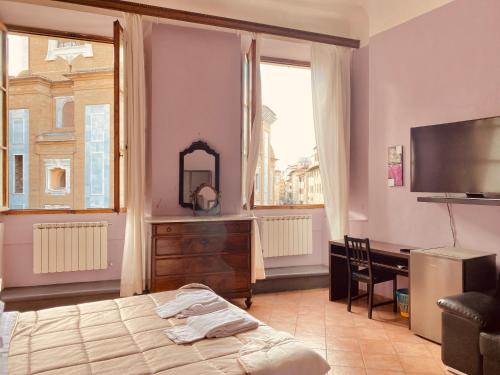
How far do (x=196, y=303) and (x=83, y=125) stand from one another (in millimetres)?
3642

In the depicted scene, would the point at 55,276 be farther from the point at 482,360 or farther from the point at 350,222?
the point at 482,360

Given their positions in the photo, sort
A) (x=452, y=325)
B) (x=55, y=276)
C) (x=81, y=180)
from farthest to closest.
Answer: (x=81, y=180), (x=55, y=276), (x=452, y=325)

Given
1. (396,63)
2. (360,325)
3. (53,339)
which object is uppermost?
(396,63)

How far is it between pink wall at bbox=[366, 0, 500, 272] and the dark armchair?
0.88 m

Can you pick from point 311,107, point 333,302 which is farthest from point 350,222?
point 311,107

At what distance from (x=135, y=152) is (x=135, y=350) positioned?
2.73 metres

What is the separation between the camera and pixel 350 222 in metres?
5.26

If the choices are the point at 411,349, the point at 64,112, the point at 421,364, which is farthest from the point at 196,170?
the point at 421,364

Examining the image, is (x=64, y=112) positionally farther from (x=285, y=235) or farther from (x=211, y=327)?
(x=211, y=327)

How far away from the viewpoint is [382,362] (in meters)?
3.04

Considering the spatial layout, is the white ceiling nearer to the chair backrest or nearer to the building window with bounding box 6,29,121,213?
the building window with bounding box 6,29,121,213

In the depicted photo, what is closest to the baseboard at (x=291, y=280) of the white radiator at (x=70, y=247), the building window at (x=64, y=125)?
the white radiator at (x=70, y=247)

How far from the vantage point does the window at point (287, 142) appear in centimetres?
550

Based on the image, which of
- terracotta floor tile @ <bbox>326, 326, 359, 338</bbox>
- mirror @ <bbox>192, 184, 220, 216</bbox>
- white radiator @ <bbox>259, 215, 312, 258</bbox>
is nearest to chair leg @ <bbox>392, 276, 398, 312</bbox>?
terracotta floor tile @ <bbox>326, 326, 359, 338</bbox>
